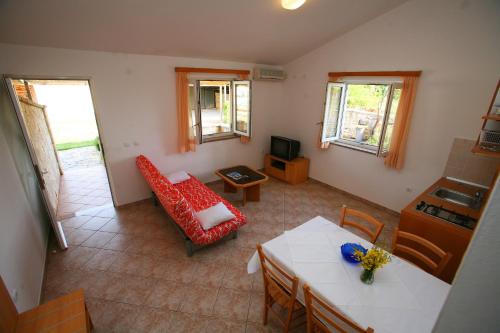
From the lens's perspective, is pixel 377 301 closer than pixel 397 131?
Yes

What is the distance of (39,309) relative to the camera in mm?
1774

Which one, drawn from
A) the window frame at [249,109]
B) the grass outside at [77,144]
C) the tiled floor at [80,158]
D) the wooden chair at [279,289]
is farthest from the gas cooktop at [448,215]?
the grass outside at [77,144]

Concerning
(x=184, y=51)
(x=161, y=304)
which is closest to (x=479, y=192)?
(x=161, y=304)

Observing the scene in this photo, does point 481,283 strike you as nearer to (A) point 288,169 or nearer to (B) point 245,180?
(B) point 245,180

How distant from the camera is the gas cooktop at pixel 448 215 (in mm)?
2220

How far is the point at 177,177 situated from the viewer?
13.2 ft

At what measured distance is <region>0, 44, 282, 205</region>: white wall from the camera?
9.45 feet

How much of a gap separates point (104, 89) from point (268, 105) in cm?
307

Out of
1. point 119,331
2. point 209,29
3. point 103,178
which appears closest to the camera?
point 119,331

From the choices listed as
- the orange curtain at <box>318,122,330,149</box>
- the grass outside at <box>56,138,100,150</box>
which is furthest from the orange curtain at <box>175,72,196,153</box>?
the grass outside at <box>56,138,100,150</box>

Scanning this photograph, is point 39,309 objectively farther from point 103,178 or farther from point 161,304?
point 103,178

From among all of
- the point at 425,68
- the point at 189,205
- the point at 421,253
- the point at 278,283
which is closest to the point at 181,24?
the point at 189,205

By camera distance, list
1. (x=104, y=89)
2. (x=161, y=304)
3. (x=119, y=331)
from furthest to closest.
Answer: (x=104, y=89), (x=161, y=304), (x=119, y=331)

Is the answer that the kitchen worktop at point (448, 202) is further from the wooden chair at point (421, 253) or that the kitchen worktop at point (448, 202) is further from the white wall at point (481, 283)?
the white wall at point (481, 283)
